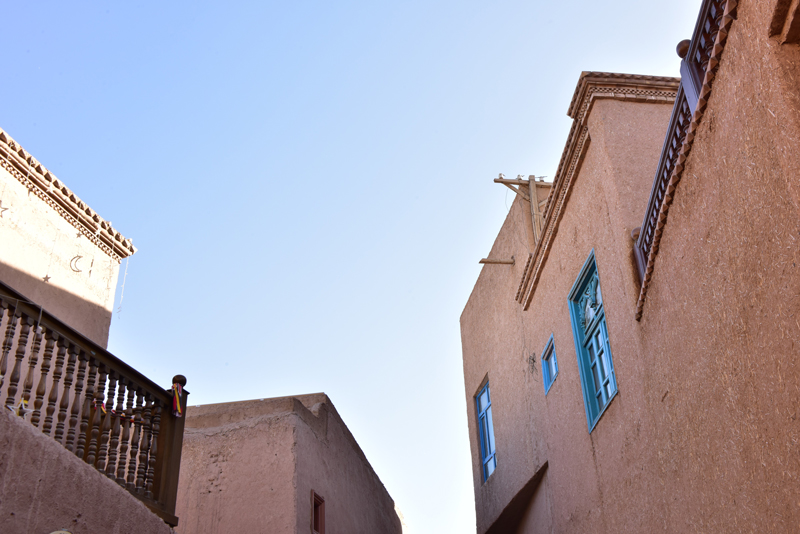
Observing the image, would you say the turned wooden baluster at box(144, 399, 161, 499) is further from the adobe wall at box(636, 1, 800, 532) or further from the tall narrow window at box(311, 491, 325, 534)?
the tall narrow window at box(311, 491, 325, 534)

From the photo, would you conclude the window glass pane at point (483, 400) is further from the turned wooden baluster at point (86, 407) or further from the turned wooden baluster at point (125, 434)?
the turned wooden baluster at point (86, 407)

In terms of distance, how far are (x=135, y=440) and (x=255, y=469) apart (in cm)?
446

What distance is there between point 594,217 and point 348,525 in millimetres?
7353

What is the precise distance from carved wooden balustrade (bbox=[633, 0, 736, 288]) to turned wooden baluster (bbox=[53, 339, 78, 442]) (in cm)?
437

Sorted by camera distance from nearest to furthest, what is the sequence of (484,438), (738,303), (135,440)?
(738,303), (135,440), (484,438)

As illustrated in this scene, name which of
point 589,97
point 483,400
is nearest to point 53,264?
point 589,97

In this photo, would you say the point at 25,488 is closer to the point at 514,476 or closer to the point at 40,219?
the point at 40,219

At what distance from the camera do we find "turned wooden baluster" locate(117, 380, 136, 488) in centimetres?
569

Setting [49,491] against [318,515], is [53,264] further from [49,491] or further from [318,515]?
[49,491]

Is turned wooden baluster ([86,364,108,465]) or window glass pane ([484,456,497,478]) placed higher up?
window glass pane ([484,456,497,478])

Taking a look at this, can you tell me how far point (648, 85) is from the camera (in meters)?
7.58

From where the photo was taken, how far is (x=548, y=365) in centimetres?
967

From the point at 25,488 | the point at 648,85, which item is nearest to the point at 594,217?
the point at 648,85

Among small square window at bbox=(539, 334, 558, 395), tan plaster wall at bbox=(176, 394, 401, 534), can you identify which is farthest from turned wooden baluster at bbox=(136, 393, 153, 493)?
small square window at bbox=(539, 334, 558, 395)
